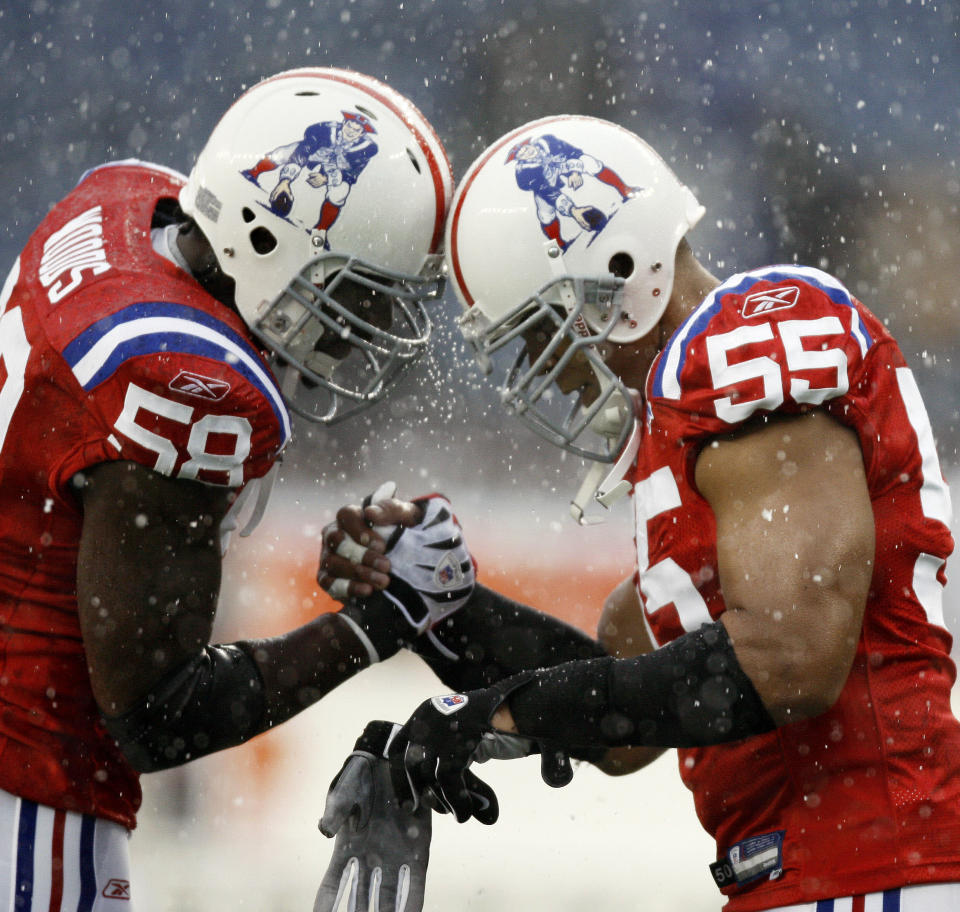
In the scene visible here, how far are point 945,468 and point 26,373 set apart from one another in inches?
214

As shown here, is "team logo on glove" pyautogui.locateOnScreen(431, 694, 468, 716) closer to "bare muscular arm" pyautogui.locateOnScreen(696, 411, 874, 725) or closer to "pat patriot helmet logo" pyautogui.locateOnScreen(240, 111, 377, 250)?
"bare muscular arm" pyautogui.locateOnScreen(696, 411, 874, 725)

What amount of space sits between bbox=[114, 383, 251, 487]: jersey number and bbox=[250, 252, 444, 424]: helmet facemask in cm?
31

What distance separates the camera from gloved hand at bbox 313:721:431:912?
6.45 ft

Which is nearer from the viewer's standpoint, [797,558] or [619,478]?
[797,558]

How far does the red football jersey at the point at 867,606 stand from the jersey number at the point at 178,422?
624 mm

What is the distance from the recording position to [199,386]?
1853mm

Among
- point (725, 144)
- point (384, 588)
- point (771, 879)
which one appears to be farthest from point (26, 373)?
point (725, 144)

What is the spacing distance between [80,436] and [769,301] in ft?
3.25

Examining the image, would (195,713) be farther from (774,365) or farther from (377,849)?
(774,365)

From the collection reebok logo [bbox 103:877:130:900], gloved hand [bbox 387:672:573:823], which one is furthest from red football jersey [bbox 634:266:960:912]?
reebok logo [bbox 103:877:130:900]

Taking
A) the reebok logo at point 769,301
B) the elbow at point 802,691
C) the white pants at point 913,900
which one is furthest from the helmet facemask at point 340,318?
the white pants at point 913,900

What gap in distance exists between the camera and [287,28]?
7617 millimetres

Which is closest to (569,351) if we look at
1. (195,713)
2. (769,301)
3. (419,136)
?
(769,301)

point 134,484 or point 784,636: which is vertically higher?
point 134,484
